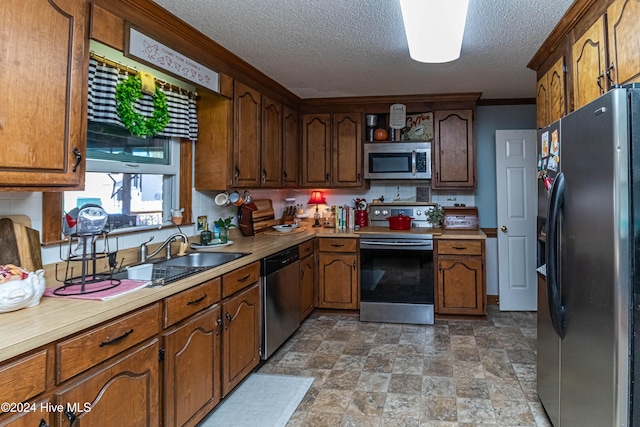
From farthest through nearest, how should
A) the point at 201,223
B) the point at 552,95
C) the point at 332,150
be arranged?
1. the point at 332,150
2. the point at 201,223
3. the point at 552,95

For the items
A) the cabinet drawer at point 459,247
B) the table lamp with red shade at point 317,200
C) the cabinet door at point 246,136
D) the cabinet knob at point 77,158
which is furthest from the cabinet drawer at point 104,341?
the table lamp with red shade at point 317,200

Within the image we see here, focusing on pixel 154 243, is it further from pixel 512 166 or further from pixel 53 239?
pixel 512 166

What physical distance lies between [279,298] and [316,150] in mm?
1975

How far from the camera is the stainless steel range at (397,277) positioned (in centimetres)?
383

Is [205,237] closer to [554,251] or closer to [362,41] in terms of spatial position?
[362,41]

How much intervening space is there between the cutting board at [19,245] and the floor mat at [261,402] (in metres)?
1.20

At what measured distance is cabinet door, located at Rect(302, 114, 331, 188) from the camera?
447 centimetres

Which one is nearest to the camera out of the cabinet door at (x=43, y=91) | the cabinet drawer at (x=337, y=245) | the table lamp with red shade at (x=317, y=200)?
the cabinet door at (x=43, y=91)

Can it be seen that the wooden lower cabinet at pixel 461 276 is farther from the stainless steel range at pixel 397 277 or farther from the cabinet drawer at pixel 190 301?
the cabinet drawer at pixel 190 301

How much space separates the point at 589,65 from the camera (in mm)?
2207

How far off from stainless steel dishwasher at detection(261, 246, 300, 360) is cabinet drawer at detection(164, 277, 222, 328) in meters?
0.66

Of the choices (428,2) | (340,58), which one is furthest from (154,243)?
(428,2)

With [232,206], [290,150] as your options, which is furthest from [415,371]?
[290,150]

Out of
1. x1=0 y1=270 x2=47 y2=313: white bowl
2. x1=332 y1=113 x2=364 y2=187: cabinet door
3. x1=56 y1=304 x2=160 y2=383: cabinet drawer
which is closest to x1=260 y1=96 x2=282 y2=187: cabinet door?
x1=332 y1=113 x2=364 y2=187: cabinet door
